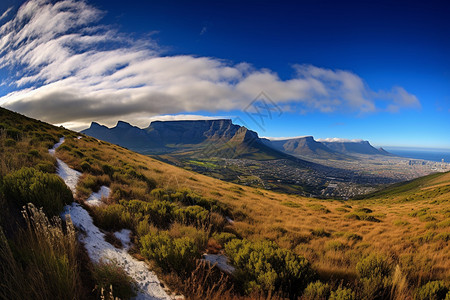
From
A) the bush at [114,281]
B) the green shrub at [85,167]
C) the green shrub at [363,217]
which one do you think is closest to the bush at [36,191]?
the bush at [114,281]

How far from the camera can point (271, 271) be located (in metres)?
4.16

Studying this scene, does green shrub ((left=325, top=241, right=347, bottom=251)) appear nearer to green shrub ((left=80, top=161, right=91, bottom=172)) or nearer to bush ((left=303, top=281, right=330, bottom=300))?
bush ((left=303, top=281, right=330, bottom=300))

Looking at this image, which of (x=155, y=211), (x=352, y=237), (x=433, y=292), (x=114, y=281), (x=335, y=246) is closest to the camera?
(x=114, y=281)

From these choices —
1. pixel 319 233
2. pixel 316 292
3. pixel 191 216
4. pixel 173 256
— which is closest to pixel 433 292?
pixel 316 292

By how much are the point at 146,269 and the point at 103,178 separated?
722cm

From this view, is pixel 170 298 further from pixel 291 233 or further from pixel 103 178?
pixel 103 178

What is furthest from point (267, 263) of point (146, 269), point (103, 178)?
point (103, 178)

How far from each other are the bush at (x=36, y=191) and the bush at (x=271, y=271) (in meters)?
4.89

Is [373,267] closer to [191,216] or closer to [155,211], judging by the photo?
[191,216]

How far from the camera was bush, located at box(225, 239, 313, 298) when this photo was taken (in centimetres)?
395

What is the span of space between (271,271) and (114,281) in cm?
320

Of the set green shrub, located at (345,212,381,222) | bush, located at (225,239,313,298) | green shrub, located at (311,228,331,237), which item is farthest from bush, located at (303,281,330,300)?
green shrub, located at (345,212,381,222)

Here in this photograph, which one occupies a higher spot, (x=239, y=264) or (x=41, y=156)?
(x=41, y=156)

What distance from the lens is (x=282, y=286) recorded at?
4.07 m
